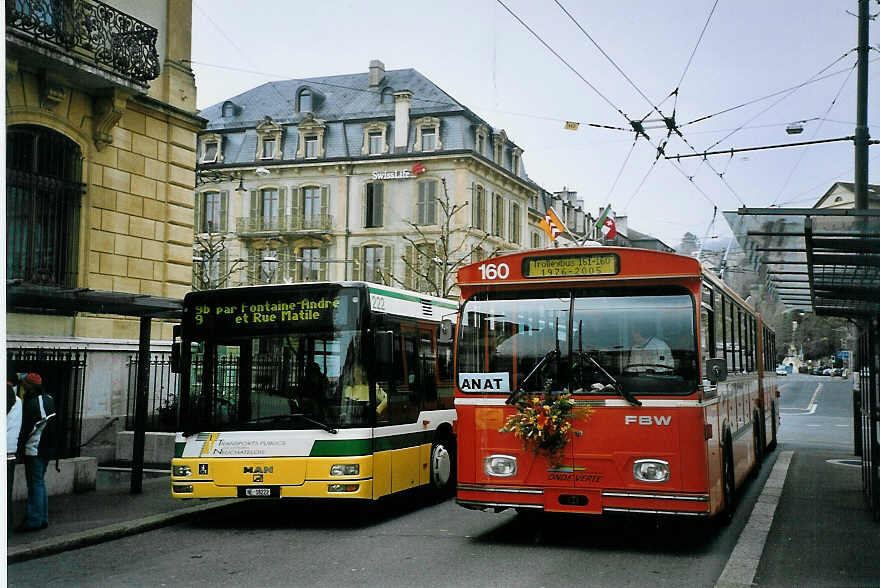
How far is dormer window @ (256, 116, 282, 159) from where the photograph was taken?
149 ft

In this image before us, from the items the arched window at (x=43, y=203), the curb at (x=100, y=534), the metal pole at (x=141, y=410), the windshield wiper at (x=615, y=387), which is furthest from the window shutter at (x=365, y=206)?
the windshield wiper at (x=615, y=387)

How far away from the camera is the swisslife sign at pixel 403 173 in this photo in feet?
143

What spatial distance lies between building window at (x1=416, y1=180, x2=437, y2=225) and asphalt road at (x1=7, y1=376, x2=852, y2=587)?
31.4 metres

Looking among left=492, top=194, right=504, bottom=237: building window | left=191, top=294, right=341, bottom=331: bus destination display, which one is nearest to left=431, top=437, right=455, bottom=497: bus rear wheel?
left=191, top=294, right=341, bottom=331: bus destination display

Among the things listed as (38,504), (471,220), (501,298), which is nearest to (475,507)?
(501,298)

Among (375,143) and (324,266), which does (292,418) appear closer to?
(375,143)

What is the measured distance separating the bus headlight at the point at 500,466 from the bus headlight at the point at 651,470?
1.23 metres

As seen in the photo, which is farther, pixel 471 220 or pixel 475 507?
pixel 471 220

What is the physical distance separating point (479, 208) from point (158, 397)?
28.8m

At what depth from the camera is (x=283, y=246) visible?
4569cm

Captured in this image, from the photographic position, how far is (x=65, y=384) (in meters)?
14.2

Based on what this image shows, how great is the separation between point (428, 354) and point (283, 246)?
3368 centimetres

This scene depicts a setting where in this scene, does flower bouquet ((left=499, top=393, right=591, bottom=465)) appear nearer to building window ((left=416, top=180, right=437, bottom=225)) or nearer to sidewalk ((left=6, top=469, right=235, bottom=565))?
sidewalk ((left=6, top=469, right=235, bottom=565))

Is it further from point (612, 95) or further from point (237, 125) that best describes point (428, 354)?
point (237, 125)
